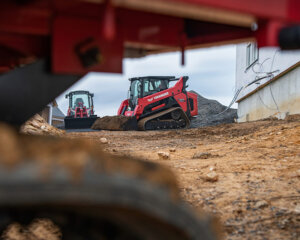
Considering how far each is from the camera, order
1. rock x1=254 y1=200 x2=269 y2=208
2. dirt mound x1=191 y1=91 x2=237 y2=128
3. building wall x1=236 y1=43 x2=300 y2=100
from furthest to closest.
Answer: dirt mound x1=191 y1=91 x2=237 y2=128
building wall x1=236 y1=43 x2=300 y2=100
rock x1=254 y1=200 x2=269 y2=208

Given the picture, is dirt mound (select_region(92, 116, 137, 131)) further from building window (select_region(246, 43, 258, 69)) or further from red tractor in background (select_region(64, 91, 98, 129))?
building window (select_region(246, 43, 258, 69))

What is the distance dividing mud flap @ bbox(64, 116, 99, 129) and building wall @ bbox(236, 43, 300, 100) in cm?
948

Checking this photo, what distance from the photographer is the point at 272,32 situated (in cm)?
155

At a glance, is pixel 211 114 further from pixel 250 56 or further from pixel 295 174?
pixel 295 174

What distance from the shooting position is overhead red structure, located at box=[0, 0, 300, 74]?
126 cm

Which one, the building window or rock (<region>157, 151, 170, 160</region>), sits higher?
the building window

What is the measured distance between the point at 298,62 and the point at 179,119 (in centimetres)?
850

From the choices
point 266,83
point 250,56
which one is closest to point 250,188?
point 266,83

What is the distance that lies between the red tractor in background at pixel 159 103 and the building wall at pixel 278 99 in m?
3.58

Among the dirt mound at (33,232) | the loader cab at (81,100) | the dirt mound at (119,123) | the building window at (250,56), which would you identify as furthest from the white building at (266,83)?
the loader cab at (81,100)

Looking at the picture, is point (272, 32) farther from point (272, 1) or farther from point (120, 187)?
point (120, 187)

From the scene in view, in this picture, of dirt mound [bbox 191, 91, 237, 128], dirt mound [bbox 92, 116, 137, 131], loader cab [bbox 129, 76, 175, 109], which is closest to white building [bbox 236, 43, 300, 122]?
loader cab [bbox 129, 76, 175, 109]

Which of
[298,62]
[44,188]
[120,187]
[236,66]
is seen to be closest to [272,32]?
[120,187]

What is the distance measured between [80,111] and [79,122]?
140 centimetres
